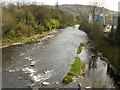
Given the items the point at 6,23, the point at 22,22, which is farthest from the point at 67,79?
the point at 22,22

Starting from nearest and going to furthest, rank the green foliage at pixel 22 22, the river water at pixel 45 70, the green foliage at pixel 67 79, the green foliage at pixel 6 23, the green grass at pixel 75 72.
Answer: the river water at pixel 45 70
the green foliage at pixel 67 79
the green grass at pixel 75 72
the green foliage at pixel 6 23
the green foliage at pixel 22 22

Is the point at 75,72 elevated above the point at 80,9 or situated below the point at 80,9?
below

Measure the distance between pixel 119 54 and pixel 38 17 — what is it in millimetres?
28013

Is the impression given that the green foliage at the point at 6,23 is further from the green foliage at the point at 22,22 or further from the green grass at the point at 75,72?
the green grass at the point at 75,72

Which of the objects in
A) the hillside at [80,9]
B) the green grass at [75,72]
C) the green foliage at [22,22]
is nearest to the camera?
the green grass at [75,72]

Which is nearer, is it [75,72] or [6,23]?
[75,72]

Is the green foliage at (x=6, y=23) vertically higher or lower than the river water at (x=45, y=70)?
higher

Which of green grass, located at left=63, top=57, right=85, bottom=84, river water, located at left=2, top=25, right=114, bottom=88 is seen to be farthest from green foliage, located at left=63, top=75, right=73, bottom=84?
river water, located at left=2, top=25, right=114, bottom=88

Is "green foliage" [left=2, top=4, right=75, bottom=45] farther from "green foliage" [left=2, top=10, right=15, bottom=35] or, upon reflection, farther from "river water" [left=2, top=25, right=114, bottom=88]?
"river water" [left=2, top=25, right=114, bottom=88]

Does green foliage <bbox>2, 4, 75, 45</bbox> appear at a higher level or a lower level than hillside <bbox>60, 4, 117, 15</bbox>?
lower

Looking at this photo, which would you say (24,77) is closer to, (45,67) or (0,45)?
(45,67)

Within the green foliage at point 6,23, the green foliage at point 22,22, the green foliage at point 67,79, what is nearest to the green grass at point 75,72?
the green foliage at point 67,79

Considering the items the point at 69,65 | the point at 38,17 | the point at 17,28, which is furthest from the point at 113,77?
the point at 38,17

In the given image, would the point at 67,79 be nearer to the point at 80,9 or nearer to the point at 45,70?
the point at 45,70
